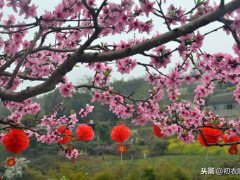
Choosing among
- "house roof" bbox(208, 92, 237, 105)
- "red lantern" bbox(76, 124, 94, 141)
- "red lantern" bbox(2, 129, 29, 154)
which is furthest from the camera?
"house roof" bbox(208, 92, 237, 105)

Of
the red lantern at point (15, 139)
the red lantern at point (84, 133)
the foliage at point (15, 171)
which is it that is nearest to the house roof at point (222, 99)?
the foliage at point (15, 171)

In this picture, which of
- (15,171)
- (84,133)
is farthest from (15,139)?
(15,171)

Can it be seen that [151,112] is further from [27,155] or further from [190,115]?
[27,155]

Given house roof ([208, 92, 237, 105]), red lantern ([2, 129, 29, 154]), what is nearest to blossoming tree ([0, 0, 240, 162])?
red lantern ([2, 129, 29, 154])

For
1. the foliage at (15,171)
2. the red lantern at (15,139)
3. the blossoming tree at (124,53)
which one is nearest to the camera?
the blossoming tree at (124,53)

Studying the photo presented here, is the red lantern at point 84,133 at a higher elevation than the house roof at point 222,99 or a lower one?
lower

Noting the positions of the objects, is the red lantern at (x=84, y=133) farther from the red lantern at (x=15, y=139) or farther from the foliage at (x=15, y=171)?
the foliage at (x=15, y=171)

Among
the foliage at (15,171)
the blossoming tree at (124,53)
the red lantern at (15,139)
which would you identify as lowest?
the foliage at (15,171)

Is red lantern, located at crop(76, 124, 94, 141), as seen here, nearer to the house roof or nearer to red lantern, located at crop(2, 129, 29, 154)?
red lantern, located at crop(2, 129, 29, 154)

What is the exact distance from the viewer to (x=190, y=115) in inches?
215

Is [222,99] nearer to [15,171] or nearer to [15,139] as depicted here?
[15,171]

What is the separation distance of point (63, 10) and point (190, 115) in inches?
114

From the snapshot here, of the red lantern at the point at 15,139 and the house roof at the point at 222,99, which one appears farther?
the house roof at the point at 222,99

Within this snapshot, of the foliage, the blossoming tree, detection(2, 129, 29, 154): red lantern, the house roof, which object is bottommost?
the foliage
